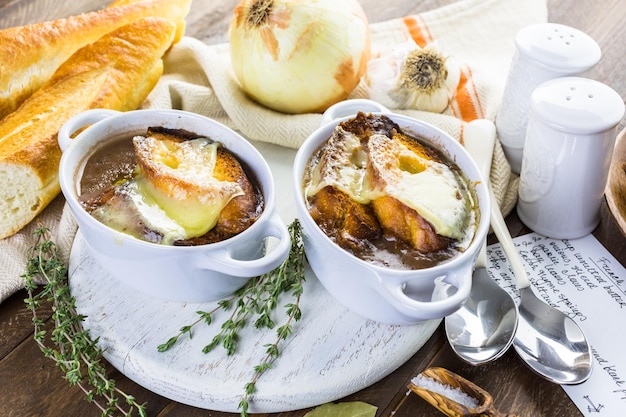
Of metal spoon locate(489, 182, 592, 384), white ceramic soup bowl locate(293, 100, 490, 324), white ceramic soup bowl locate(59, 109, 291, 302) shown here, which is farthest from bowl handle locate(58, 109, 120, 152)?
metal spoon locate(489, 182, 592, 384)

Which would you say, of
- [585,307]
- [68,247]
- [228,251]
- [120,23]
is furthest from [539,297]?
[120,23]

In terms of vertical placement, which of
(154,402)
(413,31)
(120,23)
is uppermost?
(120,23)

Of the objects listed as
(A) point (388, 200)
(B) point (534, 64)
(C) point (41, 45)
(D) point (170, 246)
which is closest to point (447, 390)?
(A) point (388, 200)

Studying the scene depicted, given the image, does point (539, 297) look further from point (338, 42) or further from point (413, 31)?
point (413, 31)

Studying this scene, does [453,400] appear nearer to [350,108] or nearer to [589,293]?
[589,293]

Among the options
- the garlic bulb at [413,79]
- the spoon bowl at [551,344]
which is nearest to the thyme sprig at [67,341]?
the spoon bowl at [551,344]

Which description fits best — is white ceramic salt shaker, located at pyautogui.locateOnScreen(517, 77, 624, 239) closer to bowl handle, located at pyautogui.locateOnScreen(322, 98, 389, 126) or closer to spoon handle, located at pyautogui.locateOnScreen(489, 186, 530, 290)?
spoon handle, located at pyautogui.locateOnScreen(489, 186, 530, 290)

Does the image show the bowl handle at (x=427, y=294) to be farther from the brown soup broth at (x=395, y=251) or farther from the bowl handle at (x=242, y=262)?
the bowl handle at (x=242, y=262)
